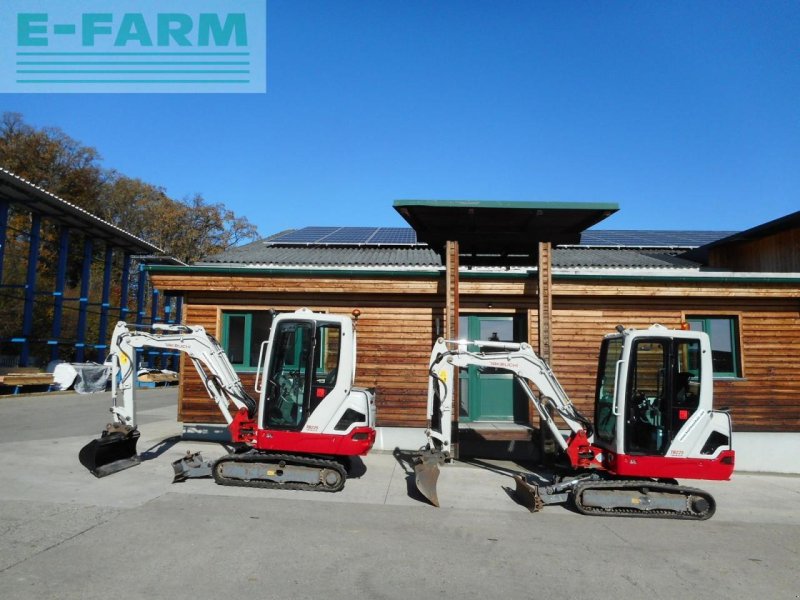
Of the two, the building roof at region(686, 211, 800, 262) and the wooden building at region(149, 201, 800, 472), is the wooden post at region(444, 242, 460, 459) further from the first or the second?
the building roof at region(686, 211, 800, 262)

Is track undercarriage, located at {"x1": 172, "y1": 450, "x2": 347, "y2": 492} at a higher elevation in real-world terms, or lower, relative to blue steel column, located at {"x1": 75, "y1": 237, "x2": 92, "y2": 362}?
lower

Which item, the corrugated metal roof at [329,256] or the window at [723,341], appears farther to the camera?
the corrugated metal roof at [329,256]

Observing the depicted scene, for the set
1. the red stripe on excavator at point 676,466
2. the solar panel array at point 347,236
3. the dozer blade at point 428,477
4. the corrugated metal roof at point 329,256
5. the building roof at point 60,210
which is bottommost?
the dozer blade at point 428,477

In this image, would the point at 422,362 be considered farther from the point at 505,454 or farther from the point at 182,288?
the point at 182,288

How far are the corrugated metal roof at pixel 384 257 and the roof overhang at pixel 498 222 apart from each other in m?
1.41

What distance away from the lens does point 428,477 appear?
720 cm

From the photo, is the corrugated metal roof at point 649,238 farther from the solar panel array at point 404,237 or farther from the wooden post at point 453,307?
the wooden post at point 453,307

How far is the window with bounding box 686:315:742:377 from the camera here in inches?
414

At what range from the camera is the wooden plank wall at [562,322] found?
10352 mm

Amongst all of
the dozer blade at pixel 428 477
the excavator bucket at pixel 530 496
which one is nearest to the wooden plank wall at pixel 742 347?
the excavator bucket at pixel 530 496

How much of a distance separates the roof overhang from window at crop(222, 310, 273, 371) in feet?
12.0

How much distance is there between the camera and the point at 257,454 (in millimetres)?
7695

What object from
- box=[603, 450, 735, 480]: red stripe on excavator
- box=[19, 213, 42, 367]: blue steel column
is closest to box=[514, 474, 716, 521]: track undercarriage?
box=[603, 450, 735, 480]: red stripe on excavator

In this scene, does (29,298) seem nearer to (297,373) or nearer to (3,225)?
(3,225)
